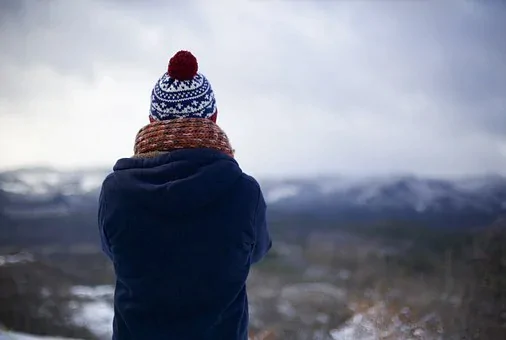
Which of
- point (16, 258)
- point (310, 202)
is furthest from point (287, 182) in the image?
point (16, 258)

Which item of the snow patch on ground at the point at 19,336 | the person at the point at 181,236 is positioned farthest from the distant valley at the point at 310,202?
the person at the point at 181,236

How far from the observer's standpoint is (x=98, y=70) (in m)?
2.36

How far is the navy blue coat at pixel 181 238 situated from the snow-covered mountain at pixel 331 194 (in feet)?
4.24

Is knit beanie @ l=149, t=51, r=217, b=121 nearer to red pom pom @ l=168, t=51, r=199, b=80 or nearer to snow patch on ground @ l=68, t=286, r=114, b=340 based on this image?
red pom pom @ l=168, t=51, r=199, b=80

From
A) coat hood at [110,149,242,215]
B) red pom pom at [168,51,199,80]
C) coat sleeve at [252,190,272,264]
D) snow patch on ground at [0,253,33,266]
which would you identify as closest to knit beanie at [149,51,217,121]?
red pom pom at [168,51,199,80]

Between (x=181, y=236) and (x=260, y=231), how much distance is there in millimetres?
190

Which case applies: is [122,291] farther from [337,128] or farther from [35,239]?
[35,239]

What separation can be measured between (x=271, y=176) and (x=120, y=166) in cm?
129

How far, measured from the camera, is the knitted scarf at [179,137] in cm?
100

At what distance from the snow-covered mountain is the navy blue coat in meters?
1.29

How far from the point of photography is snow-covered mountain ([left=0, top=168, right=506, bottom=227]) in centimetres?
212

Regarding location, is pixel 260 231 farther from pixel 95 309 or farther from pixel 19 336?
pixel 19 336

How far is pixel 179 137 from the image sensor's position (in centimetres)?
100

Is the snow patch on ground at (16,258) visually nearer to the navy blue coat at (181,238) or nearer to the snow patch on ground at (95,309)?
the snow patch on ground at (95,309)
